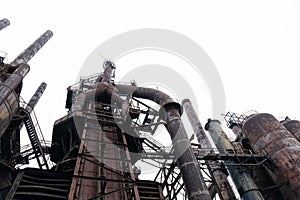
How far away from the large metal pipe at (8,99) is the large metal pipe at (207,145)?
40.8 ft

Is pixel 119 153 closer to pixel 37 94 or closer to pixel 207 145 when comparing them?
pixel 207 145

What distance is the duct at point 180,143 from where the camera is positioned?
8587 mm

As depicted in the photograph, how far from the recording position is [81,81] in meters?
17.8

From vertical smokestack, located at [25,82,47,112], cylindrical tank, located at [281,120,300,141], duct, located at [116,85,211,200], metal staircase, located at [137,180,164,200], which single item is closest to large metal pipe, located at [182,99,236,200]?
duct, located at [116,85,211,200]

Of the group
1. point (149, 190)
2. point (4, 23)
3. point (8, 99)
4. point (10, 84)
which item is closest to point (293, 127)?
point (149, 190)

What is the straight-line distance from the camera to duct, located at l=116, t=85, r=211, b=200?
859 cm

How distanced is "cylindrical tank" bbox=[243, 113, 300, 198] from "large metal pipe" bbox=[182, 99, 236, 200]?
3300 mm

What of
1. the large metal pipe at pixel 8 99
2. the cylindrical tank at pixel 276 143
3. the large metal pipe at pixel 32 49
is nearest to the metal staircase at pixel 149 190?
the large metal pipe at pixel 8 99

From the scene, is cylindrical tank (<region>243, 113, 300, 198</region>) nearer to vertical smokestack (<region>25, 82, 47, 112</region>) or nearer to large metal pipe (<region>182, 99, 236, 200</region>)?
large metal pipe (<region>182, 99, 236, 200</region>)

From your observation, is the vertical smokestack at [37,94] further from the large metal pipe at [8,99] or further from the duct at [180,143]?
the duct at [180,143]

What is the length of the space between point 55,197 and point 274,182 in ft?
45.0

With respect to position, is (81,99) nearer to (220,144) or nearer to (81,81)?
(81,81)

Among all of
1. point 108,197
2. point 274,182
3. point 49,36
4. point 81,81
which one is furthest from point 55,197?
point 49,36

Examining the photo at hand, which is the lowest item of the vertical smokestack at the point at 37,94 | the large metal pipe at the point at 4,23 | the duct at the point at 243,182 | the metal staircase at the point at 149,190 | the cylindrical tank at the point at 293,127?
the metal staircase at the point at 149,190
